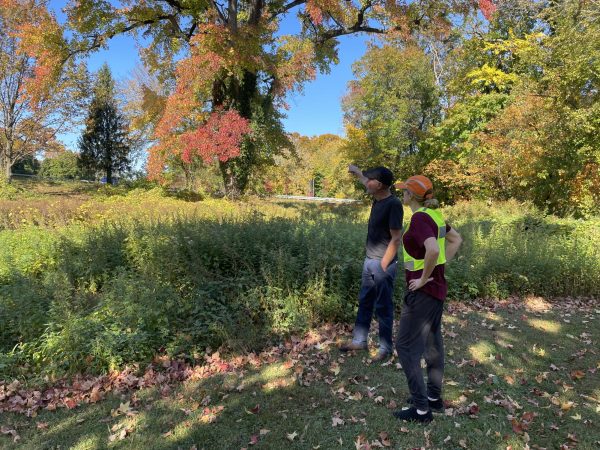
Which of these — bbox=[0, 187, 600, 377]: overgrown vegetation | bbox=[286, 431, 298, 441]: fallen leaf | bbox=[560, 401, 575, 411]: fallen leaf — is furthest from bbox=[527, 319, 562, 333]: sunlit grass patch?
bbox=[286, 431, 298, 441]: fallen leaf

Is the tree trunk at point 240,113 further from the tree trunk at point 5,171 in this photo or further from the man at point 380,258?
the man at point 380,258

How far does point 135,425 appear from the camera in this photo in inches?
132

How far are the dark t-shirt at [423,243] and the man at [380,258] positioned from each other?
0.90 metres

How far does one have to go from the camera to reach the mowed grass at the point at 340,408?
10.3ft

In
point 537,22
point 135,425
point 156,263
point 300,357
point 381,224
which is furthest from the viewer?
point 537,22

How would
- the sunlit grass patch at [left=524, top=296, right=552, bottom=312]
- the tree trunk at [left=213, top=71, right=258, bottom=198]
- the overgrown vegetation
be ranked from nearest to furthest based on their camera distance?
the overgrown vegetation
the sunlit grass patch at [left=524, top=296, right=552, bottom=312]
the tree trunk at [left=213, top=71, right=258, bottom=198]

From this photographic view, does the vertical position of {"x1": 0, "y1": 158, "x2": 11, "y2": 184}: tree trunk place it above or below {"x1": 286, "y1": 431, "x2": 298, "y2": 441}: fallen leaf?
above

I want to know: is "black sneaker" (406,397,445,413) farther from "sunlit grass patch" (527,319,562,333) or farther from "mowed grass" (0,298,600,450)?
Answer: "sunlit grass patch" (527,319,562,333)

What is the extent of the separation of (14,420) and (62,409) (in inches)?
14.2

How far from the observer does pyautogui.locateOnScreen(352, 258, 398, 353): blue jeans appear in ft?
14.1

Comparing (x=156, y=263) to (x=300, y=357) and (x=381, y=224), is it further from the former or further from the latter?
(x=381, y=224)

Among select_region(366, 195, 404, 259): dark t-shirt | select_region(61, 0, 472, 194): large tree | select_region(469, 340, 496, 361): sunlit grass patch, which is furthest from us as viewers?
select_region(61, 0, 472, 194): large tree

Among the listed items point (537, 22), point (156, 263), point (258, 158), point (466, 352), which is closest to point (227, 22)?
point (258, 158)

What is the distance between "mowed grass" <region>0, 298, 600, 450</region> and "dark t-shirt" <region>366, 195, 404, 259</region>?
1248 mm
